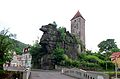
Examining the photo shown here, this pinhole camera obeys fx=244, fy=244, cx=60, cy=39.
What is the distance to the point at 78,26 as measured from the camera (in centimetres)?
9238

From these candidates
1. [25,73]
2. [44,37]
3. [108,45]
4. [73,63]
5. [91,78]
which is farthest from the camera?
[108,45]

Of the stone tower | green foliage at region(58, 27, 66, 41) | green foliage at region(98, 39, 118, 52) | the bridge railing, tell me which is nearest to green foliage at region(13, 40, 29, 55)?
the bridge railing

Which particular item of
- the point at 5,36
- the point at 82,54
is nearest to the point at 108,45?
the point at 82,54

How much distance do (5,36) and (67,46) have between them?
117 ft

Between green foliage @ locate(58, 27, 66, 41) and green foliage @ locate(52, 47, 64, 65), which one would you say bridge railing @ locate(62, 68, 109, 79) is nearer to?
green foliage @ locate(52, 47, 64, 65)

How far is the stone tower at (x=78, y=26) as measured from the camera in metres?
91.9

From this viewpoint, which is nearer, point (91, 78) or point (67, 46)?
point (91, 78)

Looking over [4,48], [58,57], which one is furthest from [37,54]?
[4,48]

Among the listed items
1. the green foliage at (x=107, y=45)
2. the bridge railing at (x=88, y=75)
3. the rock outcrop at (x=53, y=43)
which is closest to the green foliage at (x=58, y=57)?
the rock outcrop at (x=53, y=43)

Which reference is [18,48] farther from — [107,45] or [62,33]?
[62,33]

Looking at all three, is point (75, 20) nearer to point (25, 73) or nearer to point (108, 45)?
point (108, 45)

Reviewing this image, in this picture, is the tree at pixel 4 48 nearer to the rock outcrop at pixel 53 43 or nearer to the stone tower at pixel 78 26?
the rock outcrop at pixel 53 43

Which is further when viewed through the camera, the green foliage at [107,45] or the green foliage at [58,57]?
the green foliage at [107,45]

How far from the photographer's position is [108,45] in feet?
349
